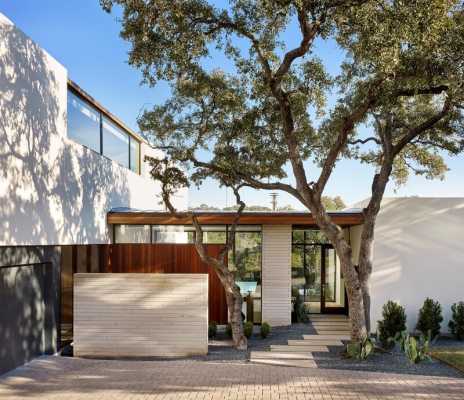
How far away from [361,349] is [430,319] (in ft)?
10.9

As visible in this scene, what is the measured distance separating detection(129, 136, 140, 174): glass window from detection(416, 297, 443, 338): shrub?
407 inches

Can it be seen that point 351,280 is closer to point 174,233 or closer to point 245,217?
point 245,217

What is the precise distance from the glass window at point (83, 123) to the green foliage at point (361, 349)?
7.87 m

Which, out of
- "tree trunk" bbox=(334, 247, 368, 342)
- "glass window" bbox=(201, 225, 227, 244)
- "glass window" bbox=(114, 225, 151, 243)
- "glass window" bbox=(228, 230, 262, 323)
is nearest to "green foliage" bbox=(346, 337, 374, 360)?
"tree trunk" bbox=(334, 247, 368, 342)

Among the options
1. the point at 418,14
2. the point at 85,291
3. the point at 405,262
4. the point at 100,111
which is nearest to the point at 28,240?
the point at 85,291

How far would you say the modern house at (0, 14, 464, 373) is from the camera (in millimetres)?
9055

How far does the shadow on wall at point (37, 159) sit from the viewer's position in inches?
340

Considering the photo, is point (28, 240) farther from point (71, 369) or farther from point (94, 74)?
point (94, 74)

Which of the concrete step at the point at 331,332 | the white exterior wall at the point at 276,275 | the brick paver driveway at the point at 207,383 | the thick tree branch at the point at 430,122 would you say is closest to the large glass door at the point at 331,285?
the white exterior wall at the point at 276,275

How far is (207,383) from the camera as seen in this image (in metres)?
8.37

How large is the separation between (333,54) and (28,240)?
735 centimetres

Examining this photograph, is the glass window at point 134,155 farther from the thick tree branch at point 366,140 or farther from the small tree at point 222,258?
the thick tree branch at point 366,140

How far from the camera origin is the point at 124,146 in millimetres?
16531

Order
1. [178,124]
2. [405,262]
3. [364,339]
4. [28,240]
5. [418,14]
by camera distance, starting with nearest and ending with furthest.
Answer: [418,14] < [28,240] < [364,339] < [178,124] < [405,262]
